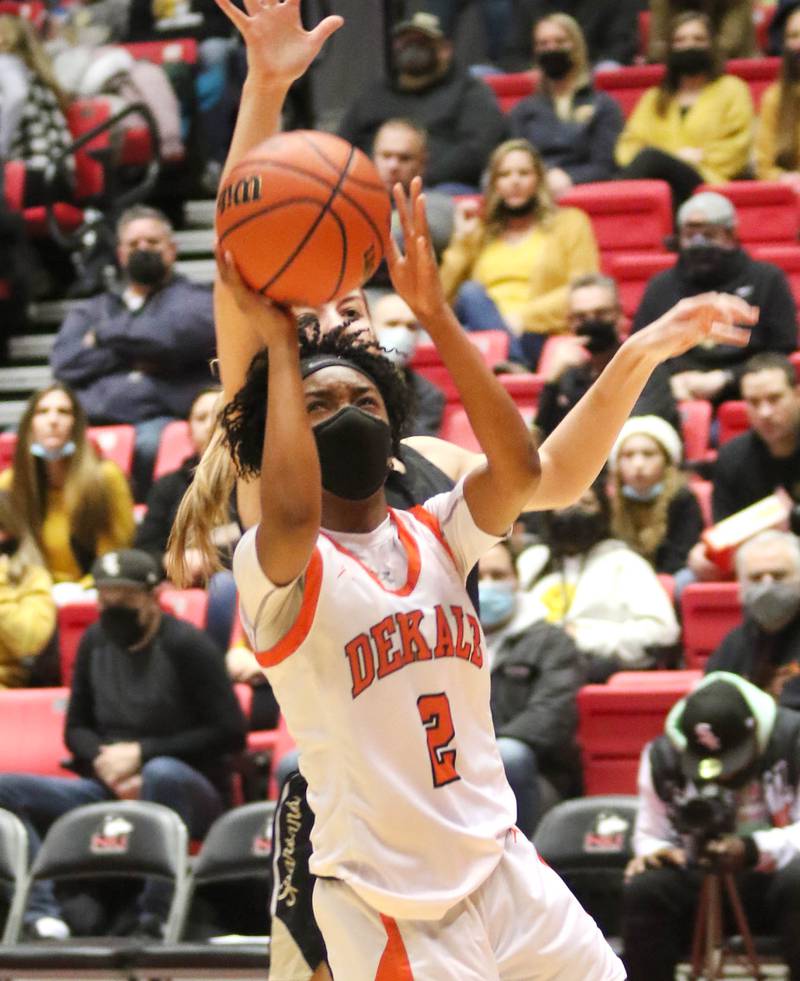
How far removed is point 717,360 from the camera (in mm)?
7668

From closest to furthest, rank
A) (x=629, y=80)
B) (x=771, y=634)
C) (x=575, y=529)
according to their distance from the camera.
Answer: (x=771, y=634), (x=575, y=529), (x=629, y=80)

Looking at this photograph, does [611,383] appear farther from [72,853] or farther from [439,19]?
[439,19]

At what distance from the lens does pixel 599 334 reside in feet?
23.8

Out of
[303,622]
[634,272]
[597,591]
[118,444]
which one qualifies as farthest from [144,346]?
[303,622]

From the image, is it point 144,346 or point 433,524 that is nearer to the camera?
point 433,524

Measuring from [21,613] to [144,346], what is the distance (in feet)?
5.25

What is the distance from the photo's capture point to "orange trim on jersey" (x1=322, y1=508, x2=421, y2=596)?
113 inches

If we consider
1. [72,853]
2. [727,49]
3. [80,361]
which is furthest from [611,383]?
[727,49]

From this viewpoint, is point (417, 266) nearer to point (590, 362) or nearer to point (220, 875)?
point (220, 875)

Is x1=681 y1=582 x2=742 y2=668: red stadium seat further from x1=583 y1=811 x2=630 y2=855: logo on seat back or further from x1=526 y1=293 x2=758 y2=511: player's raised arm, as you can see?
x1=526 y1=293 x2=758 y2=511: player's raised arm

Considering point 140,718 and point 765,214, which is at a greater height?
point 765,214

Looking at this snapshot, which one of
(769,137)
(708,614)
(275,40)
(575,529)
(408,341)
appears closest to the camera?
(275,40)

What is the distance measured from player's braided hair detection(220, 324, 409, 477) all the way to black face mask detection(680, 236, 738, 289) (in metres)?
4.82

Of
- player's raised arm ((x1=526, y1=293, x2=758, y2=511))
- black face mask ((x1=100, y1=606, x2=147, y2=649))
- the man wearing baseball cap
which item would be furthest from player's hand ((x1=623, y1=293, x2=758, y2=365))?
black face mask ((x1=100, y1=606, x2=147, y2=649))
